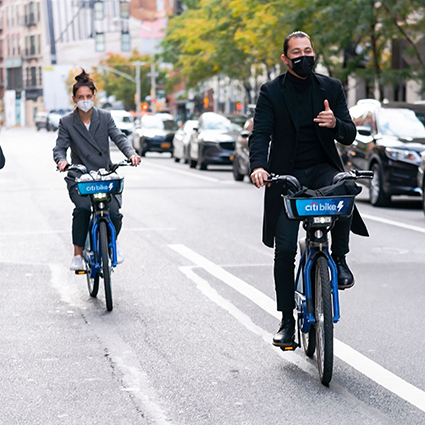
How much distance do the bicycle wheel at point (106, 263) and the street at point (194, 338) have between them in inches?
5.1

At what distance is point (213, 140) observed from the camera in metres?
29.7

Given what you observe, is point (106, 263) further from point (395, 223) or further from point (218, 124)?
point (218, 124)

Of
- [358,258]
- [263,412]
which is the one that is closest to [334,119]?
[263,412]

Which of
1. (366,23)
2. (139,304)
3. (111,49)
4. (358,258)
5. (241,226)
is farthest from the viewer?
(111,49)

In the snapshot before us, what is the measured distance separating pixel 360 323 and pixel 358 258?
3527mm

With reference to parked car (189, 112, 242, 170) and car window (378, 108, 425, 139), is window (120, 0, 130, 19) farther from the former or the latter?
car window (378, 108, 425, 139)

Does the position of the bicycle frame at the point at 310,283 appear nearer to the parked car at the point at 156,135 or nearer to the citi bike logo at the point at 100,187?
the citi bike logo at the point at 100,187

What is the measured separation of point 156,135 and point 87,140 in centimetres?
3222

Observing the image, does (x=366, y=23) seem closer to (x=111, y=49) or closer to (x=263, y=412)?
(x=263, y=412)

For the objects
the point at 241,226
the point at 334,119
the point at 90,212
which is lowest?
the point at 241,226

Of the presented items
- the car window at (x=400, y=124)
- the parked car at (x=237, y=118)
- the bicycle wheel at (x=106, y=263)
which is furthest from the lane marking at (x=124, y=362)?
the parked car at (x=237, y=118)

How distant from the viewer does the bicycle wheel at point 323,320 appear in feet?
18.3

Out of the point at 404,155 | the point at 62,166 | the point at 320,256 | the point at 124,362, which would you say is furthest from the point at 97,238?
the point at 404,155

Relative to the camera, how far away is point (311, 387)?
568 cm
